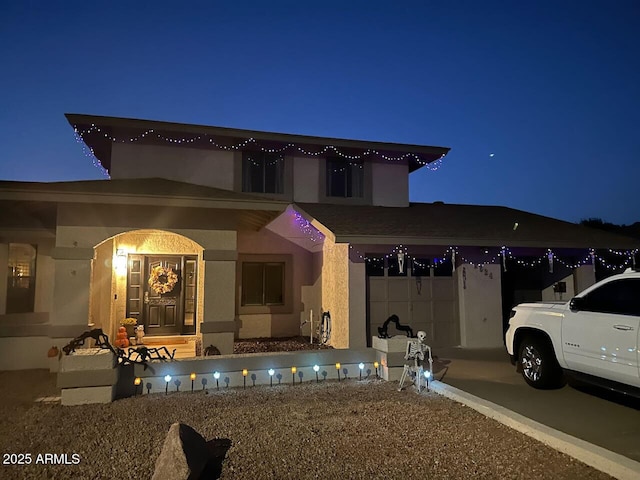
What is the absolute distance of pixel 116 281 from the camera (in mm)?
11391

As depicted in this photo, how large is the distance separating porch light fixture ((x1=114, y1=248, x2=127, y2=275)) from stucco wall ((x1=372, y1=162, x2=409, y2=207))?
6.96 m

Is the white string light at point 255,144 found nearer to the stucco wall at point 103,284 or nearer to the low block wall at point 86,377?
the stucco wall at point 103,284

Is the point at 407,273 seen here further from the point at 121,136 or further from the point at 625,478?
the point at 121,136

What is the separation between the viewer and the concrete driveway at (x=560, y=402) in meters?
5.19

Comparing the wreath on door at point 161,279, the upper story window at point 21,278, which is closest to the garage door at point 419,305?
the wreath on door at point 161,279

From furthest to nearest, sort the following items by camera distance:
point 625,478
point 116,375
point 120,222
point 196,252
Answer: point 196,252 < point 120,222 < point 116,375 < point 625,478

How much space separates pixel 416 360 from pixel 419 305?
10.9ft

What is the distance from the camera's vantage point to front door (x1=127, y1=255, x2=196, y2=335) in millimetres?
11914

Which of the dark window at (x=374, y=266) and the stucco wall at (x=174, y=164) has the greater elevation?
the stucco wall at (x=174, y=164)

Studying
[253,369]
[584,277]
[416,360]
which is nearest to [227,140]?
[253,369]

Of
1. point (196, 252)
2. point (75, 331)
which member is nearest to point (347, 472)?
point (75, 331)

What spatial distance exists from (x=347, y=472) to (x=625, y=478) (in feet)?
8.41

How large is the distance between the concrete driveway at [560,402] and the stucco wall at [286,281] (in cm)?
458

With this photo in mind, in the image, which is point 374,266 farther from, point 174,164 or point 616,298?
point 174,164
